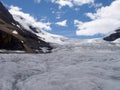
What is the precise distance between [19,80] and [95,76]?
8.44ft

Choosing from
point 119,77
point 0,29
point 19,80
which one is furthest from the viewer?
point 0,29

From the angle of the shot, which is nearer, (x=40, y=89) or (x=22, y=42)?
(x=40, y=89)

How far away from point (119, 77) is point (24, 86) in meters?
3.49

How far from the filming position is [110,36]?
184500mm

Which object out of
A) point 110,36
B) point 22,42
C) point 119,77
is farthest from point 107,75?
point 110,36

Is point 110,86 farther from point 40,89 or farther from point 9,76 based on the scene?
point 9,76

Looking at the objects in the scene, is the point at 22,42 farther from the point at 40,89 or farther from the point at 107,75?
the point at 40,89

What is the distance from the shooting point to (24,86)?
8.46m

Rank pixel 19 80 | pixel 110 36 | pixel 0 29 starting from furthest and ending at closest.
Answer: pixel 110 36 → pixel 0 29 → pixel 19 80

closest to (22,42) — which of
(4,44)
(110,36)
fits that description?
(4,44)

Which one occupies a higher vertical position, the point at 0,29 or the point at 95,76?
the point at 0,29

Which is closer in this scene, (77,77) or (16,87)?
(16,87)

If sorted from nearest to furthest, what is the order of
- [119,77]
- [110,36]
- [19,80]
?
[19,80]
[119,77]
[110,36]

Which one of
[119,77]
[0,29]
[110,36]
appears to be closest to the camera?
[119,77]
